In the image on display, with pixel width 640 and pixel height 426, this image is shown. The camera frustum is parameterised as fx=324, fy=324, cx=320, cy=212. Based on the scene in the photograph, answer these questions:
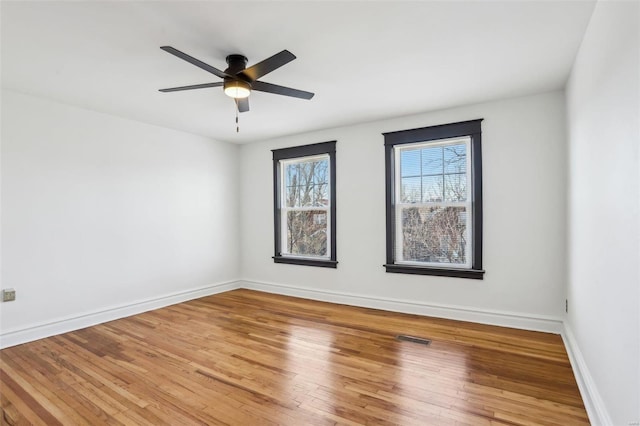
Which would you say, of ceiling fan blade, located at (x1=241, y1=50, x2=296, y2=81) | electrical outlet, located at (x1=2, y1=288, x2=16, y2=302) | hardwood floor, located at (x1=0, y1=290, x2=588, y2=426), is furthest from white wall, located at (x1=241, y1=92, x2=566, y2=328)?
electrical outlet, located at (x1=2, y1=288, x2=16, y2=302)

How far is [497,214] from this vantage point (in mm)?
3602

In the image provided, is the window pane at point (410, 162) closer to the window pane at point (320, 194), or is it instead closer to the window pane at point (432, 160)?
the window pane at point (432, 160)

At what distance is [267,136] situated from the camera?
16.8 ft

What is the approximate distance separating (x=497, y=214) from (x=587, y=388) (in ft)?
6.28

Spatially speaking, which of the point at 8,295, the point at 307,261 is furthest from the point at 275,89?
the point at 8,295

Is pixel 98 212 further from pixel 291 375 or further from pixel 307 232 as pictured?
pixel 291 375

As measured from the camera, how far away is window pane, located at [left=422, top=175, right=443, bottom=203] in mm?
3959

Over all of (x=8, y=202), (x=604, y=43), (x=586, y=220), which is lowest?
(x=586, y=220)

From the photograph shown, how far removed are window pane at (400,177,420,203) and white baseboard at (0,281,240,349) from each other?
328cm

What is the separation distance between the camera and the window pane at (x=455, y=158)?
3.85 meters

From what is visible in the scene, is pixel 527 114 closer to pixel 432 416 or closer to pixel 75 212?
pixel 432 416

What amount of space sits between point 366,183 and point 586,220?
2.49 metres

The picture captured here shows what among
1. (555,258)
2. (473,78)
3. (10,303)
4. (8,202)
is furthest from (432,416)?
(8,202)

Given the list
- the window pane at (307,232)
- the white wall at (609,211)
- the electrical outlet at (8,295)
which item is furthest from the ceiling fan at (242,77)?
the electrical outlet at (8,295)
